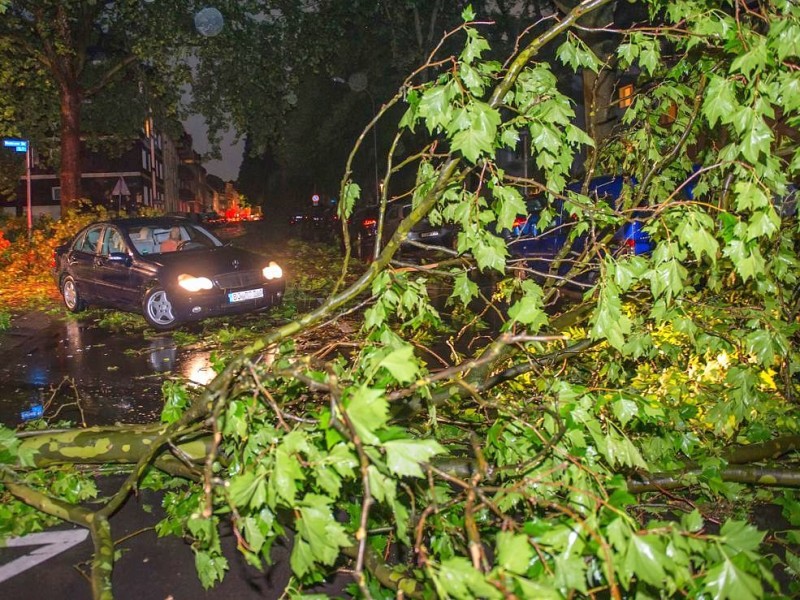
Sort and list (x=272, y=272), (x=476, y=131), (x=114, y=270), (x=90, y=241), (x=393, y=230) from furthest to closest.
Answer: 1. (x=393, y=230)
2. (x=90, y=241)
3. (x=114, y=270)
4. (x=272, y=272)
5. (x=476, y=131)

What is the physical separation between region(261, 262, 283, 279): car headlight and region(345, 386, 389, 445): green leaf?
8679 millimetres

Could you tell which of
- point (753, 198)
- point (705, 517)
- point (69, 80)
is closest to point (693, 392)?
point (705, 517)

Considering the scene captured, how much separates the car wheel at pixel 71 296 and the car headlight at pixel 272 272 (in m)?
3.93

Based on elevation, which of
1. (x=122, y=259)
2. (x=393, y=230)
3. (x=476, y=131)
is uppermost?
(x=476, y=131)

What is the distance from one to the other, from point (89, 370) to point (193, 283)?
217 cm

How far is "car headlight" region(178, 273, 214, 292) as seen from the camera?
31.9 feet

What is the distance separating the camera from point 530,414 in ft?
11.0

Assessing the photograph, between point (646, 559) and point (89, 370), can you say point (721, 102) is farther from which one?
point (89, 370)

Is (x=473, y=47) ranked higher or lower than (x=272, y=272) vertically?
higher

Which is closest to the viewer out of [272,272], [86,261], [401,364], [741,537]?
[741,537]

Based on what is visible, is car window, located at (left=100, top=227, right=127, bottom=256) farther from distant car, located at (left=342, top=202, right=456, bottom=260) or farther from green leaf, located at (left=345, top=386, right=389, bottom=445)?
green leaf, located at (left=345, top=386, right=389, bottom=445)

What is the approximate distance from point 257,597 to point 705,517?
2559 mm

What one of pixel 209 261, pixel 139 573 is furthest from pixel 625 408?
pixel 209 261

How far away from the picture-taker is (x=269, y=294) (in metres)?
10.5
